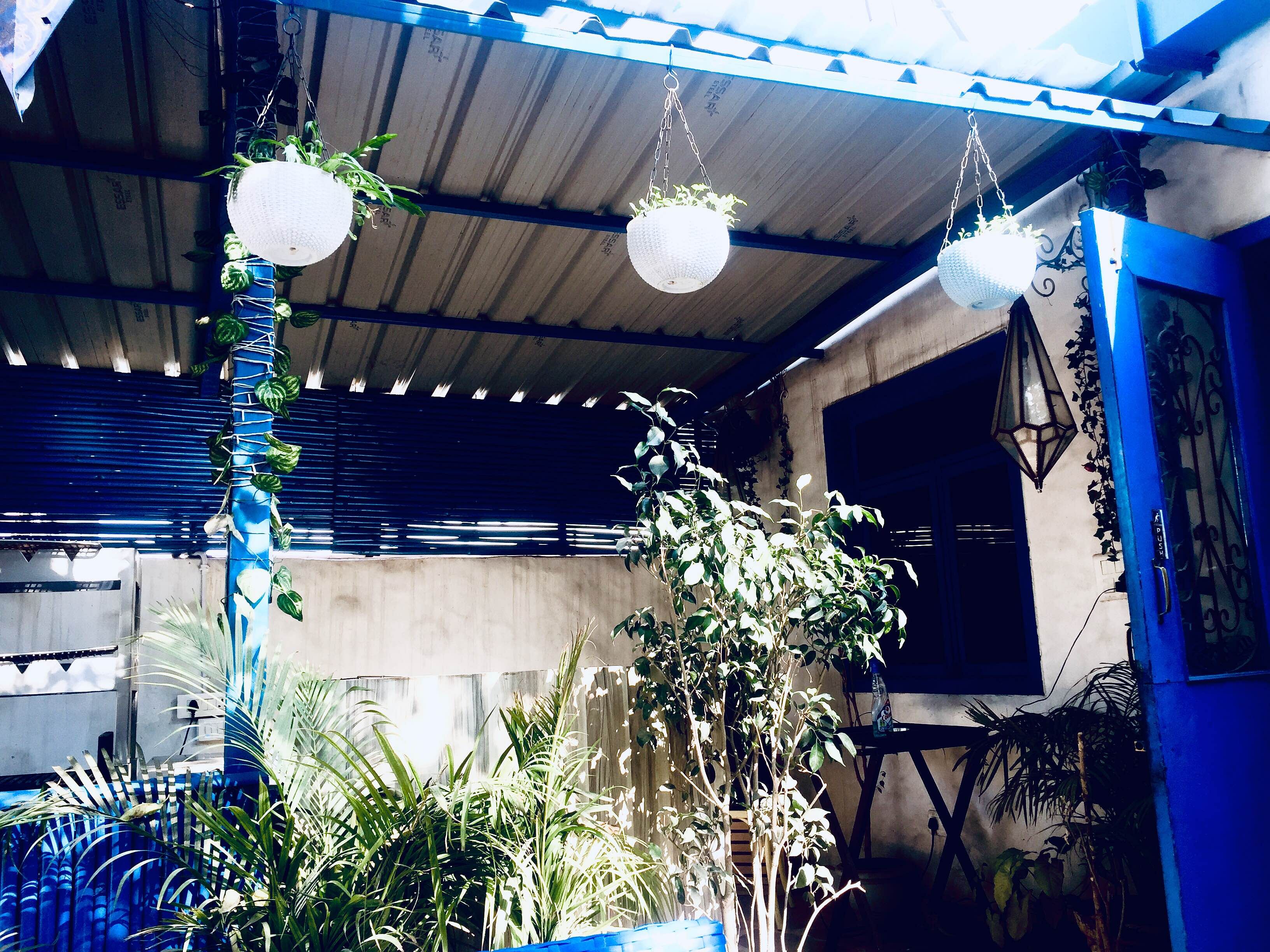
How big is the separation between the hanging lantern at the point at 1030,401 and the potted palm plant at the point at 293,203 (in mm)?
3022

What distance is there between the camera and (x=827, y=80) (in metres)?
3.13

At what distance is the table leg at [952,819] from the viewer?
4.39m

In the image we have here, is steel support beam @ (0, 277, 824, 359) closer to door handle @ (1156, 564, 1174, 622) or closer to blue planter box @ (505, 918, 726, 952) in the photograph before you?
door handle @ (1156, 564, 1174, 622)

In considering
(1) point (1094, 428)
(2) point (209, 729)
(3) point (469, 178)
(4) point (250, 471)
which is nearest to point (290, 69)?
(3) point (469, 178)

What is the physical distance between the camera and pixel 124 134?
3832 mm

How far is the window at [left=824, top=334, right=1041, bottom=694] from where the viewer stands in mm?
4980

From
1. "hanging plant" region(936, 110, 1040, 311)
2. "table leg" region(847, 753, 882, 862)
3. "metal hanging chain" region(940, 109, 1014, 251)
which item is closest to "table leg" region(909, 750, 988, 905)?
"table leg" region(847, 753, 882, 862)

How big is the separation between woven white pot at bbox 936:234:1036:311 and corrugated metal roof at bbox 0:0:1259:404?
0.51 meters

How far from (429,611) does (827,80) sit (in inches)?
188

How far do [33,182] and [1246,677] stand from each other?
17.1 ft

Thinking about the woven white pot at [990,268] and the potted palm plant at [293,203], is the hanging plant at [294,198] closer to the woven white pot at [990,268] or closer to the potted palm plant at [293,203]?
the potted palm plant at [293,203]

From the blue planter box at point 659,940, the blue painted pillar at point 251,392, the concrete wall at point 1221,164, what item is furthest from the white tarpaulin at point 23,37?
the concrete wall at point 1221,164

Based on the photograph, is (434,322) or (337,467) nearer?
(434,322)

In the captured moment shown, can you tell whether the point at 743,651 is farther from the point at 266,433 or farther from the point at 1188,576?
the point at 266,433
